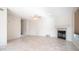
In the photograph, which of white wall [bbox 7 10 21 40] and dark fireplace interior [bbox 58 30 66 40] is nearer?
white wall [bbox 7 10 21 40]

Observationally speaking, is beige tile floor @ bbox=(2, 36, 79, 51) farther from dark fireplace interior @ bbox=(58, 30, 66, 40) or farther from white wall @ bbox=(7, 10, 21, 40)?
dark fireplace interior @ bbox=(58, 30, 66, 40)

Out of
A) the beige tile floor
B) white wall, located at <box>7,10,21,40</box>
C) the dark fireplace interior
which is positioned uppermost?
white wall, located at <box>7,10,21,40</box>

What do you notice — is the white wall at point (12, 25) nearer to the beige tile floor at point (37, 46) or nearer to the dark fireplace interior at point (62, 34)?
the beige tile floor at point (37, 46)

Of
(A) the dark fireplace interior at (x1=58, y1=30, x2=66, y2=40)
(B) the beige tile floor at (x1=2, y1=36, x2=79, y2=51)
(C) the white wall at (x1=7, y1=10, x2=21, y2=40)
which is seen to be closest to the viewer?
(B) the beige tile floor at (x1=2, y1=36, x2=79, y2=51)

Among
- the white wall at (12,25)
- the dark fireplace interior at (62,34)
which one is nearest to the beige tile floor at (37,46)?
the white wall at (12,25)

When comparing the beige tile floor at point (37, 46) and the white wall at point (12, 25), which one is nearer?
the beige tile floor at point (37, 46)

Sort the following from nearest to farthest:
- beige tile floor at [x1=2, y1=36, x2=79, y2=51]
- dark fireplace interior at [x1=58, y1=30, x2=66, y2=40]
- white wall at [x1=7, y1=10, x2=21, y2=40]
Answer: beige tile floor at [x1=2, y1=36, x2=79, y2=51] → white wall at [x1=7, y1=10, x2=21, y2=40] → dark fireplace interior at [x1=58, y1=30, x2=66, y2=40]

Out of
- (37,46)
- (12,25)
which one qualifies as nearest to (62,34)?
(37,46)

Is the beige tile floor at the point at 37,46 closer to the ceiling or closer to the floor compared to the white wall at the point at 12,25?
closer to the floor

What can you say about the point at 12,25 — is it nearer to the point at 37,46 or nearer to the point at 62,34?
the point at 37,46

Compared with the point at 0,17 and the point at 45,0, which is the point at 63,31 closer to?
the point at 0,17

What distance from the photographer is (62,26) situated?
594cm

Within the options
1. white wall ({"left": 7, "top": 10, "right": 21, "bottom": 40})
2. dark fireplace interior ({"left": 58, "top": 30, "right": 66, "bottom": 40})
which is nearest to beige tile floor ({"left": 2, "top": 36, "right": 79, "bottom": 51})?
white wall ({"left": 7, "top": 10, "right": 21, "bottom": 40})
